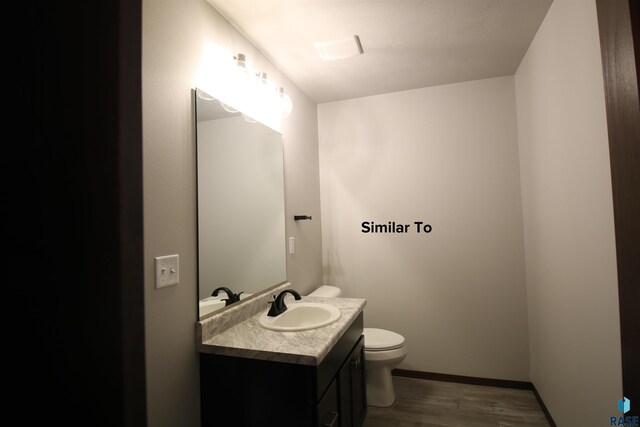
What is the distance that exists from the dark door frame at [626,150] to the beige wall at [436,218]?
1.97m

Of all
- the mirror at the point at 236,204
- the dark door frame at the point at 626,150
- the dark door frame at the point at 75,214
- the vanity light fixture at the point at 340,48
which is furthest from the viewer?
the vanity light fixture at the point at 340,48

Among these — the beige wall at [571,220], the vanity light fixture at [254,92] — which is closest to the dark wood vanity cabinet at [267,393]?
the beige wall at [571,220]

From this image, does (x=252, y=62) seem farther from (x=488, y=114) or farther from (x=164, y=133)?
(x=488, y=114)

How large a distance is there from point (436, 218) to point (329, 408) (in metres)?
1.81

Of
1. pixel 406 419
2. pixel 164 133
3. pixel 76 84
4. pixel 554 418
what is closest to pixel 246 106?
pixel 164 133

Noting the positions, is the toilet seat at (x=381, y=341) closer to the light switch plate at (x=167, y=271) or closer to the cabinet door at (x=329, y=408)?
the cabinet door at (x=329, y=408)

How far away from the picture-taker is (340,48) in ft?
6.35

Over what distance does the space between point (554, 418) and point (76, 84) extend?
2784mm

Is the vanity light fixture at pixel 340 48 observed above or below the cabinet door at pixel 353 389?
→ above

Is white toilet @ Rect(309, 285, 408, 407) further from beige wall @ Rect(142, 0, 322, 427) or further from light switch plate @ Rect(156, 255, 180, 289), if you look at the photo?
light switch plate @ Rect(156, 255, 180, 289)

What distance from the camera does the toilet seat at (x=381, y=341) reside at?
2.14 meters

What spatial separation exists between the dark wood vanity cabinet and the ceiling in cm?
177

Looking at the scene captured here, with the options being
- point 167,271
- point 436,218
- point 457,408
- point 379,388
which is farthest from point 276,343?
point 436,218

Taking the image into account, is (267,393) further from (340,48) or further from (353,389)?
(340,48)
